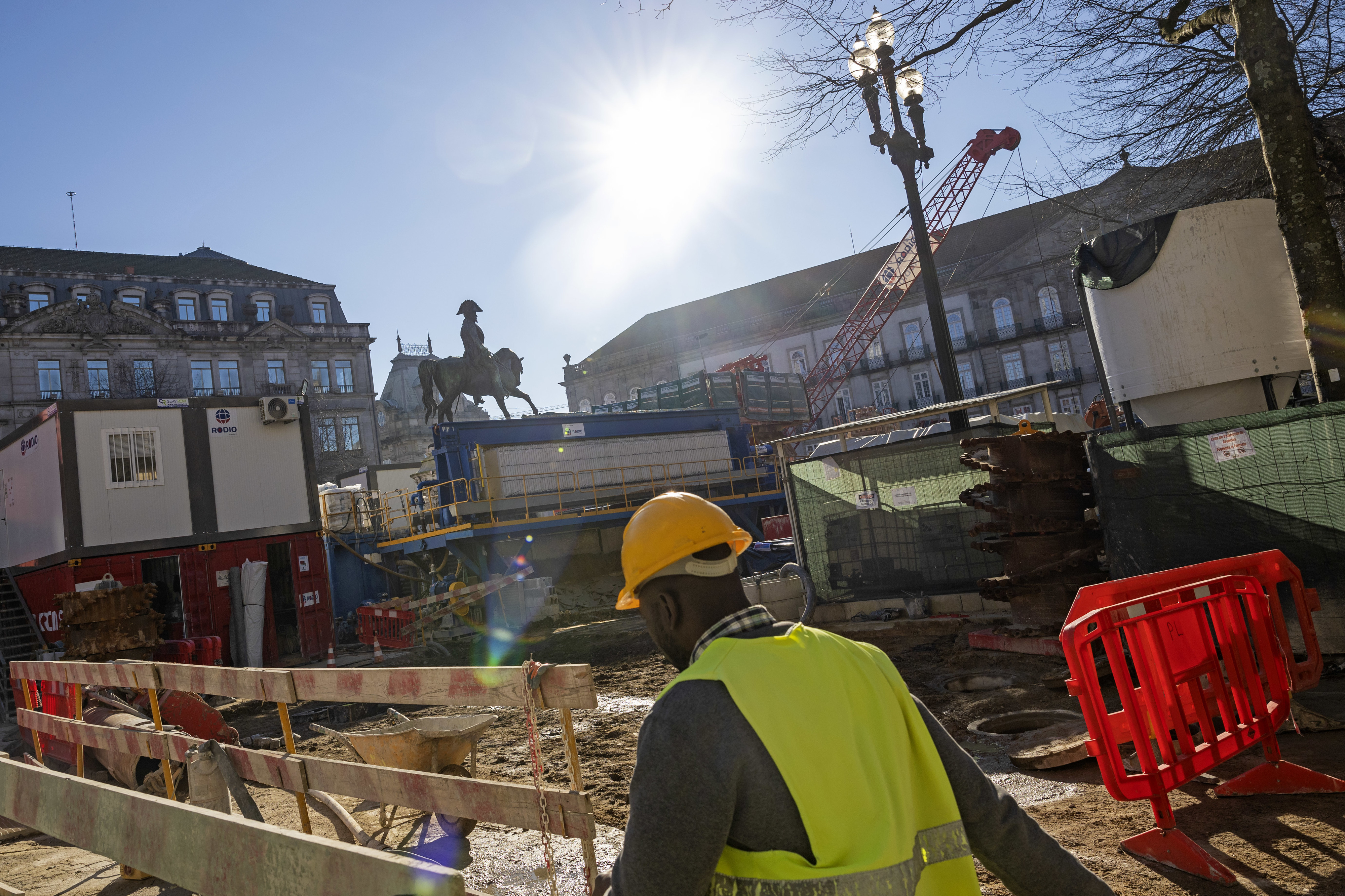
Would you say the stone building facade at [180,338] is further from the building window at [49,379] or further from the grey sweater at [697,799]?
the grey sweater at [697,799]

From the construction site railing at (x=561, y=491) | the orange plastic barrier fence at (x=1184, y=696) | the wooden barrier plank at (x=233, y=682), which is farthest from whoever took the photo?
the construction site railing at (x=561, y=491)

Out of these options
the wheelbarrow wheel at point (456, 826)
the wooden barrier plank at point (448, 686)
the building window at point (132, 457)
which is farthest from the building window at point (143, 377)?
the wooden barrier plank at point (448, 686)

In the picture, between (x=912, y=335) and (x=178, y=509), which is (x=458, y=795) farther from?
(x=912, y=335)

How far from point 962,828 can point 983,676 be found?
6.67 meters

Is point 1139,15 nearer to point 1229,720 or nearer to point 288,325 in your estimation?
point 1229,720

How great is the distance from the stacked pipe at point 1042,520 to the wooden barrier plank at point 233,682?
20.7ft

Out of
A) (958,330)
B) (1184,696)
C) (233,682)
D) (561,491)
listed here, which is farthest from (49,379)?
(1184,696)

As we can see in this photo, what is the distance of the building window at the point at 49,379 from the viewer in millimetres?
46438

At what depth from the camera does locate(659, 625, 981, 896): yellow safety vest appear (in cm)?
157

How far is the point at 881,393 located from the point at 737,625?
175 ft

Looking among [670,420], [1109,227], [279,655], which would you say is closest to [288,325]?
[670,420]

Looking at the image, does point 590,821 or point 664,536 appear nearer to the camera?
point 664,536

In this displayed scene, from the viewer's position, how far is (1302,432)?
6641 millimetres

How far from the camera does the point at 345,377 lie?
182 ft
